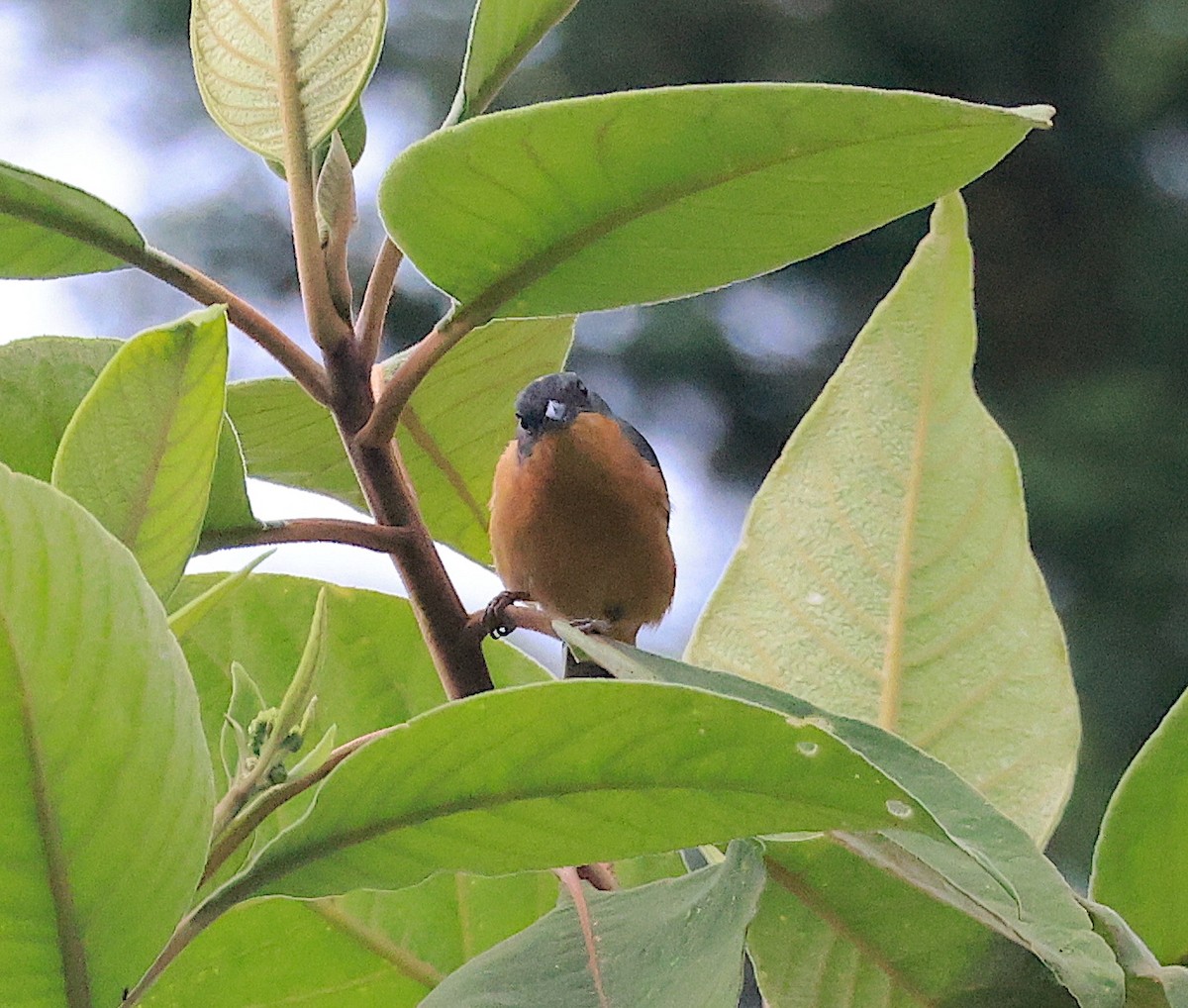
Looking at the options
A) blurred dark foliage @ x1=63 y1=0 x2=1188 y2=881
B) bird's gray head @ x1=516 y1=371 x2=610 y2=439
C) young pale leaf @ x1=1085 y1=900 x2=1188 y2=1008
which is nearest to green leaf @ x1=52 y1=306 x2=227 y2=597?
young pale leaf @ x1=1085 y1=900 x2=1188 y2=1008

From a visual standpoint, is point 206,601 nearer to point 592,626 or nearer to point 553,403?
point 592,626

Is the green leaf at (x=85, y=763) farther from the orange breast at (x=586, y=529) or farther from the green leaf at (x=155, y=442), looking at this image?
the orange breast at (x=586, y=529)

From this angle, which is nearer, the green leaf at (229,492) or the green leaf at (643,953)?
the green leaf at (643,953)

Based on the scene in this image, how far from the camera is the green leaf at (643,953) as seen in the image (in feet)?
1.68

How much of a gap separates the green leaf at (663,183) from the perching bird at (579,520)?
0.65 meters

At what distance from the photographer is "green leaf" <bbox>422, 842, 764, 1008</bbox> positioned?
1.68 ft

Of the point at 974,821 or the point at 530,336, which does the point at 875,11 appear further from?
the point at 974,821

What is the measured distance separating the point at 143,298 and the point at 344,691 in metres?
3.49

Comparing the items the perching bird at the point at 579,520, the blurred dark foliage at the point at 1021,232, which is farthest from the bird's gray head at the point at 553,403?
the blurred dark foliage at the point at 1021,232

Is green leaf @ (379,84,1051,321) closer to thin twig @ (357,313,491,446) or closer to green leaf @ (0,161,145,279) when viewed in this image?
thin twig @ (357,313,491,446)

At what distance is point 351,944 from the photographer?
0.75m

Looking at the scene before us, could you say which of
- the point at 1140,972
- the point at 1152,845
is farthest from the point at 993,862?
the point at 1152,845

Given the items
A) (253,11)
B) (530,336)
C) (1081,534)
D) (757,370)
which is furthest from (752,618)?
(757,370)

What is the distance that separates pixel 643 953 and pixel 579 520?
935 millimetres
